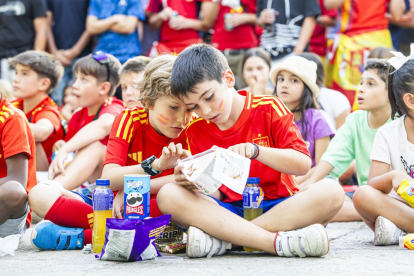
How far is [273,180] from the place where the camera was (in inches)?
132

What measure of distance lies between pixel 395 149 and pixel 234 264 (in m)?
1.38

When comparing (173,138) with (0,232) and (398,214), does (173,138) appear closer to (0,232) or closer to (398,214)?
(0,232)

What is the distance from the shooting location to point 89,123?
188 inches

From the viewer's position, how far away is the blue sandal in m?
3.34

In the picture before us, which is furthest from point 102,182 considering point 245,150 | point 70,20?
point 70,20

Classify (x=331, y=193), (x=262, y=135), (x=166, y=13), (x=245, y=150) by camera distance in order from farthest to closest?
(x=166, y=13), (x=262, y=135), (x=331, y=193), (x=245, y=150)

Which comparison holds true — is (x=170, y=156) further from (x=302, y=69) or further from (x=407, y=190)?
(x=302, y=69)

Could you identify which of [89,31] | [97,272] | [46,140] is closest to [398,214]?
[97,272]

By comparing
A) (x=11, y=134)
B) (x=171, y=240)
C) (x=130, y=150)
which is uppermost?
(x=11, y=134)

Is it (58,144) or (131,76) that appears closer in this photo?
(131,76)

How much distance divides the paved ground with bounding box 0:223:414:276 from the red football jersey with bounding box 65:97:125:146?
185 cm

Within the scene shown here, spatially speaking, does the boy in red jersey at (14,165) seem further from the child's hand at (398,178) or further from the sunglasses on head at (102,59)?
the child's hand at (398,178)

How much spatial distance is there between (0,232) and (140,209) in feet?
3.52

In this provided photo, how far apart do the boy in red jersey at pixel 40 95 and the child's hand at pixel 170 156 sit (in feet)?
7.65
